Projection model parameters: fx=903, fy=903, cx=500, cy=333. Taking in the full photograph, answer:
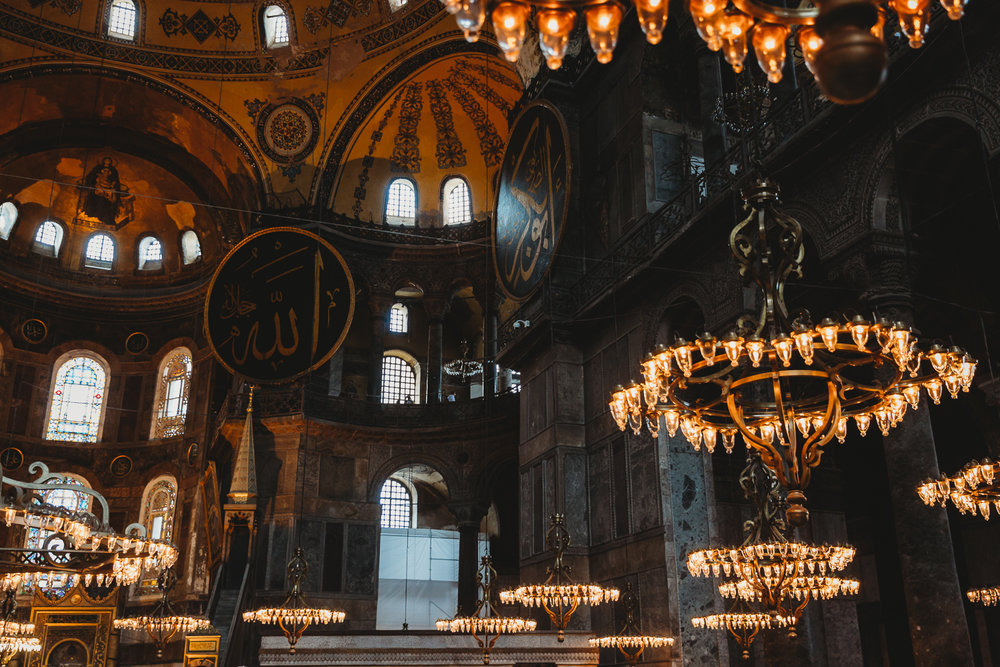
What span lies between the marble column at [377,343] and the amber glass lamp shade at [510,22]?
1490 centimetres

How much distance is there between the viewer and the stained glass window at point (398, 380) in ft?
62.3

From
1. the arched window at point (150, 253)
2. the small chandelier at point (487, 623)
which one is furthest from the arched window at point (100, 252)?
the small chandelier at point (487, 623)

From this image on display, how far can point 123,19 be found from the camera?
17.5 meters

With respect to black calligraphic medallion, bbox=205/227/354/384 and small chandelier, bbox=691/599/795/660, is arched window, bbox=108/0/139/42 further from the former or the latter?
small chandelier, bbox=691/599/795/660

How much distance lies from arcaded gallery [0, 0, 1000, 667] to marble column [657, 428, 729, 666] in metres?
0.05

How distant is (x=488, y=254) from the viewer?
1786 cm

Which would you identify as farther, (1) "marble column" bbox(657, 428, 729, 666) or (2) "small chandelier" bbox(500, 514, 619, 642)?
(1) "marble column" bbox(657, 428, 729, 666)

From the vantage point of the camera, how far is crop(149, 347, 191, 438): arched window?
64.1 feet

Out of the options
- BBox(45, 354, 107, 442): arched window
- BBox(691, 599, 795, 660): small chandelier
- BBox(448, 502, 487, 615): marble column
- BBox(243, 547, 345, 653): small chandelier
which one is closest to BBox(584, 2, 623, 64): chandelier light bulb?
BBox(691, 599, 795, 660): small chandelier

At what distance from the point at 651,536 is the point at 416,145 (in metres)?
10.9

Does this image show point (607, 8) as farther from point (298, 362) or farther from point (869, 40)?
point (298, 362)

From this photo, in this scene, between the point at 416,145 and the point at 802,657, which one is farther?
the point at 416,145

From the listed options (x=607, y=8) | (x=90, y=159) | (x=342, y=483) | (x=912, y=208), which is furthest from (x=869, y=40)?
(x=90, y=159)

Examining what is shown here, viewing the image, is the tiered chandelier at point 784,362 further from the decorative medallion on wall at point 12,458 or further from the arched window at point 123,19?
the decorative medallion on wall at point 12,458
